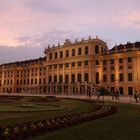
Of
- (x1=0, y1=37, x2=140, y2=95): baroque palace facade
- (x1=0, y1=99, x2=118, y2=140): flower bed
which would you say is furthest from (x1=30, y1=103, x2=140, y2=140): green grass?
(x1=0, y1=37, x2=140, y2=95): baroque palace facade

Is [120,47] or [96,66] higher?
[120,47]

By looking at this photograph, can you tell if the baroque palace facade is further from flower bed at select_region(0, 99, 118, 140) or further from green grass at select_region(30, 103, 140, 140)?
flower bed at select_region(0, 99, 118, 140)

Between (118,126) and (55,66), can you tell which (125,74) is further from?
(118,126)

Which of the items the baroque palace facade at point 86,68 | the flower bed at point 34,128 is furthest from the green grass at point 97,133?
the baroque palace facade at point 86,68

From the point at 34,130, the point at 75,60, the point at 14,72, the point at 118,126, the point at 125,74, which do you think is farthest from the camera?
the point at 14,72

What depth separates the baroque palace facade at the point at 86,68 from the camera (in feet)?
230

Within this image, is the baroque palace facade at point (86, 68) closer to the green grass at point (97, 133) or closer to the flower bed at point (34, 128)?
the green grass at point (97, 133)

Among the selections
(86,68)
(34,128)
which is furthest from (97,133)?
(86,68)

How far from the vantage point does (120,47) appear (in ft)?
252

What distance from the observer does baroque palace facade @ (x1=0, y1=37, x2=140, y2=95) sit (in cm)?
7012

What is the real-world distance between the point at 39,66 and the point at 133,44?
42.1m

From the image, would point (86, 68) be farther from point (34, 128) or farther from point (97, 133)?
point (34, 128)

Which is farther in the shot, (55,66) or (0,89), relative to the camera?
(0,89)

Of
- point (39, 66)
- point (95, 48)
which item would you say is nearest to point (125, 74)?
point (95, 48)
